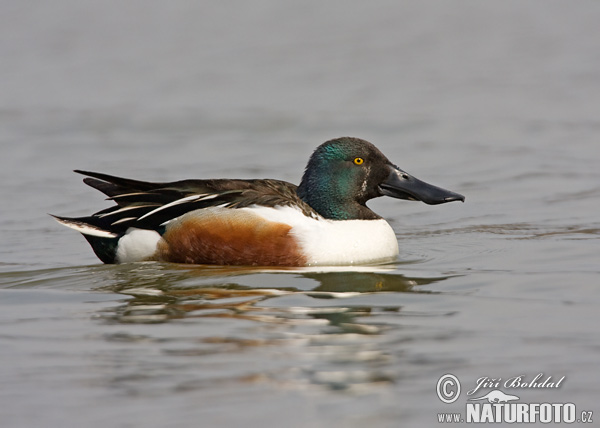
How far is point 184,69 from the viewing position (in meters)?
15.4

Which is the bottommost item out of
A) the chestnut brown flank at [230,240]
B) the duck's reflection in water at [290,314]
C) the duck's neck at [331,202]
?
the duck's reflection in water at [290,314]

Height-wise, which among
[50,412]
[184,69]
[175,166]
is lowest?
[50,412]

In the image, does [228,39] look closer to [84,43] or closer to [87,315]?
[84,43]

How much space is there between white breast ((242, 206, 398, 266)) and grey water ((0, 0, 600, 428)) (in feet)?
0.62

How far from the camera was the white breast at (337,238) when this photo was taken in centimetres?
693

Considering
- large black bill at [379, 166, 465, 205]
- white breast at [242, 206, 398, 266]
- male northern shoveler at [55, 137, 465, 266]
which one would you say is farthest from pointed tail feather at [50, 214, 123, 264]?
large black bill at [379, 166, 465, 205]

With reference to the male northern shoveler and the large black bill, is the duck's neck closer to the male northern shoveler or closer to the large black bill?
the male northern shoveler

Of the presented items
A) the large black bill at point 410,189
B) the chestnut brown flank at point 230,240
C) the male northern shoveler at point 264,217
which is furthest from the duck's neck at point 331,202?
the chestnut brown flank at point 230,240

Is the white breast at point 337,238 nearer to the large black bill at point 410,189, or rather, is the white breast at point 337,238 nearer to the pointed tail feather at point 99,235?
the large black bill at point 410,189

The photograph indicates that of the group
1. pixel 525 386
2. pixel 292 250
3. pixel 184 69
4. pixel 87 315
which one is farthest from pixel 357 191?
pixel 184 69

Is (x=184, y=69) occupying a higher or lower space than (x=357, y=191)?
higher

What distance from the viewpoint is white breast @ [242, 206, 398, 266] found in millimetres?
6926

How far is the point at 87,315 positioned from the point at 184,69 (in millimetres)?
10116

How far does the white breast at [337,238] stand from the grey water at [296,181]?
7.5 inches
